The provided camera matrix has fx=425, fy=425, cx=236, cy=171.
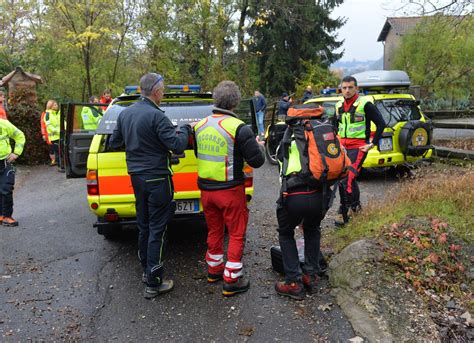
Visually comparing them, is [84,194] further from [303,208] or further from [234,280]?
[303,208]

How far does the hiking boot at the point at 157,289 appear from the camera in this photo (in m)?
4.06

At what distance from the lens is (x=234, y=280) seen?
4047 millimetres

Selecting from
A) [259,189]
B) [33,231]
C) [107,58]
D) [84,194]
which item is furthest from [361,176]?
[107,58]

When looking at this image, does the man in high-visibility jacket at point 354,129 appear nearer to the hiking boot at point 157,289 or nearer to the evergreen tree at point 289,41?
the hiking boot at point 157,289

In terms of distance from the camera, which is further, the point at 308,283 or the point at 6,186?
the point at 6,186

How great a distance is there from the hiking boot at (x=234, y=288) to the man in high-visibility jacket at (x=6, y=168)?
13.8 ft

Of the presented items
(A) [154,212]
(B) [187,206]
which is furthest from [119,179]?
(A) [154,212]

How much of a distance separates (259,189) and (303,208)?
16.7 ft

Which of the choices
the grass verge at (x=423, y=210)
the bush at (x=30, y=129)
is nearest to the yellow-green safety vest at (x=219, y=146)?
the grass verge at (x=423, y=210)

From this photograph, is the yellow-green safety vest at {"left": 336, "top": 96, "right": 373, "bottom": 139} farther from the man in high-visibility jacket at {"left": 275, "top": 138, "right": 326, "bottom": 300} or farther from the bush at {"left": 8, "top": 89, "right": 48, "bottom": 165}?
the bush at {"left": 8, "top": 89, "right": 48, "bottom": 165}

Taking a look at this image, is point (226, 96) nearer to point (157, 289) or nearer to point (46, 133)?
point (157, 289)

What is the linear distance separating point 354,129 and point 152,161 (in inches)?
112

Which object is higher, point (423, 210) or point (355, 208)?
point (423, 210)

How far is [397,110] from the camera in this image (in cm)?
867
